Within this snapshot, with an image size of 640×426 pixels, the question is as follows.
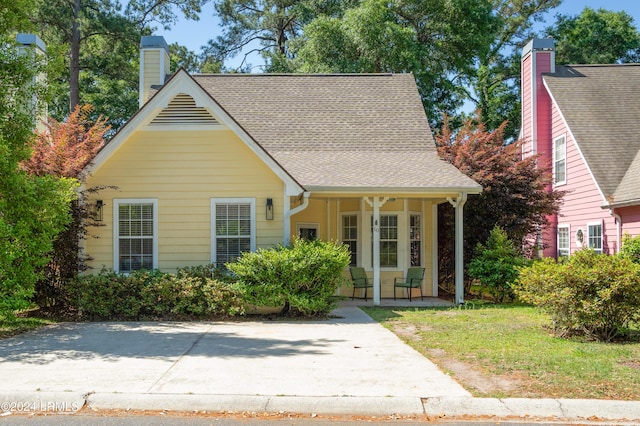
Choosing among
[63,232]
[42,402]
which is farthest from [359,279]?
[42,402]

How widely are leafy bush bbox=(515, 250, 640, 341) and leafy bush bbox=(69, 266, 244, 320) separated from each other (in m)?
5.68

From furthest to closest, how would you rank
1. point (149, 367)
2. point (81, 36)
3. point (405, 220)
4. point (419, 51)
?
point (81, 36) < point (419, 51) < point (405, 220) < point (149, 367)

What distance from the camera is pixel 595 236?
17547 mm

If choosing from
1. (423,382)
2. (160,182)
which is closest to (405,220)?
(160,182)

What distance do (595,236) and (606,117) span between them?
13.0 feet

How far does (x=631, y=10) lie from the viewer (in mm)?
34000

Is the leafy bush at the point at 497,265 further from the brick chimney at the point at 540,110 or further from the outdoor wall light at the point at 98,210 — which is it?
→ the outdoor wall light at the point at 98,210

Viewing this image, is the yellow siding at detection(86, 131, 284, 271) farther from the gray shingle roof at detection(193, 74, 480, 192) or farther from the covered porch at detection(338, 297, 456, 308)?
the covered porch at detection(338, 297, 456, 308)

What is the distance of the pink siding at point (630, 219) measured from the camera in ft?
49.0

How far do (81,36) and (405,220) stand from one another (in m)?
21.0

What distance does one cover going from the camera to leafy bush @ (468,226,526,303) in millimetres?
14305

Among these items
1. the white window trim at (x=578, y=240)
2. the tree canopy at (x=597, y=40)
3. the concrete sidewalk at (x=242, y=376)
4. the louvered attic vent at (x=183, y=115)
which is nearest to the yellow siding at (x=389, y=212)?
the louvered attic vent at (x=183, y=115)

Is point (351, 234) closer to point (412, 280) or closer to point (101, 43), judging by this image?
point (412, 280)

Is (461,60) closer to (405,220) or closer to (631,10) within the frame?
(631,10)
